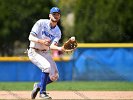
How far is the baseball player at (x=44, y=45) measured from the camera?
385 inches

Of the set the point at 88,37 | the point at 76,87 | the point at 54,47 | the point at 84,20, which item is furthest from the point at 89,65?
the point at 54,47

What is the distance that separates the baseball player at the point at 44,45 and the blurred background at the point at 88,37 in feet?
32.4

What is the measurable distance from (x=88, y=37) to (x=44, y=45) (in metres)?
18.5

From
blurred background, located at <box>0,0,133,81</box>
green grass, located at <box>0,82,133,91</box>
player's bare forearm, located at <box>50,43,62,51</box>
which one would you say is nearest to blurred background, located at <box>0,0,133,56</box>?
blurred background, located at <box>0,0,133,81</box>

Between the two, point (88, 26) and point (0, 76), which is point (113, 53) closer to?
point (0, 76)

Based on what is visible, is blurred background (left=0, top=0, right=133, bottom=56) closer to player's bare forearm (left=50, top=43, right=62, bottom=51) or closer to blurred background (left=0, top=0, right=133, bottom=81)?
blurred background (left=0, top=0, right=133, bottom=81)

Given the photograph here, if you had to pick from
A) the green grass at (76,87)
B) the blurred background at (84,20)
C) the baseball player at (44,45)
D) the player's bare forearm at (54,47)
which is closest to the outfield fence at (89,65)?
the green grass at (76,87)

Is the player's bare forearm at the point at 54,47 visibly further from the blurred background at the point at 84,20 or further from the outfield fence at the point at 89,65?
the blurred background at the point at 84,20

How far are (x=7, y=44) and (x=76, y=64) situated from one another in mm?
10718

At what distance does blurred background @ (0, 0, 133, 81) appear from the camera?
19.8m

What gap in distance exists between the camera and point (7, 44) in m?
30.0

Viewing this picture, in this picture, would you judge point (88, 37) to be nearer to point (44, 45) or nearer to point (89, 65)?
point (89, 65)

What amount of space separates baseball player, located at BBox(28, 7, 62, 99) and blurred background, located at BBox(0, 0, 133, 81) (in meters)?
9.87

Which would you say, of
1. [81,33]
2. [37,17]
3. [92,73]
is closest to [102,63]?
[92,73]
